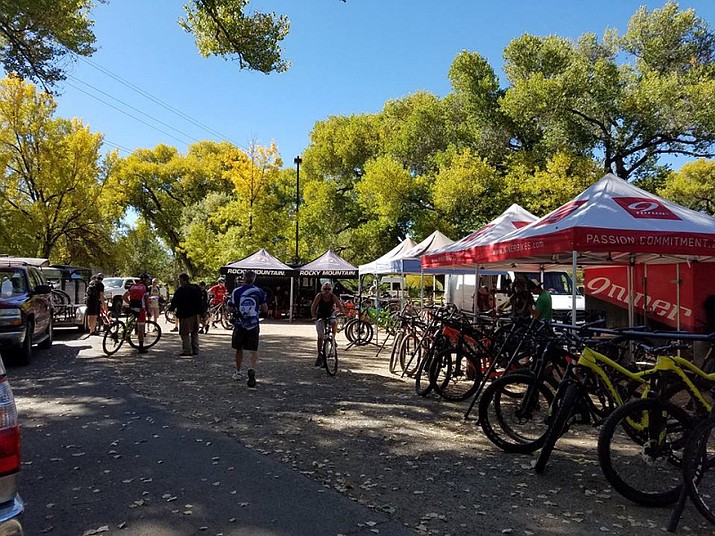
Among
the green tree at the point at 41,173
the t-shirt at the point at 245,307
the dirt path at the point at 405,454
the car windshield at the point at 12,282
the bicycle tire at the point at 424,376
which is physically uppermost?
the green tree at the point at 41,173

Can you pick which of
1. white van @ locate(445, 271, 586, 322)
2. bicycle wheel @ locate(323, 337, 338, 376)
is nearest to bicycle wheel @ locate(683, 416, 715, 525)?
bicycle wheel @ locate(323, 337, 338, 376)

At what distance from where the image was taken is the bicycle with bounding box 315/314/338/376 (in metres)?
9.93

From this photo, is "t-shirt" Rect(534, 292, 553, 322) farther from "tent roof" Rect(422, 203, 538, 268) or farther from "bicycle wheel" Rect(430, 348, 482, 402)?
"bicycle wheel" Rect(430, 348, 482, 402)

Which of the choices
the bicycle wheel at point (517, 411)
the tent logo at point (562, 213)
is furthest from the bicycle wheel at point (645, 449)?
the tent logo at point (562, 213)

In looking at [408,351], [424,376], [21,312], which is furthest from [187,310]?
[424,376]

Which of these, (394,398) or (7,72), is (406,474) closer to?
(394,398)

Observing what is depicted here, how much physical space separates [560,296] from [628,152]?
33.2ft

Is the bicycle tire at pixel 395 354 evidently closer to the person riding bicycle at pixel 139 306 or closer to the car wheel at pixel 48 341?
the person riding bicycle at pixel 139 306

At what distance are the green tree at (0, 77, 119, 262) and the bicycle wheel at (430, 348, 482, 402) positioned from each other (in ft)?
77.3

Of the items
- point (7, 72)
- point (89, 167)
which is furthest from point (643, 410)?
point (89, 167)

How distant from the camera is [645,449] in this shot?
4406 mm

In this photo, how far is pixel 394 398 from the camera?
7973mm

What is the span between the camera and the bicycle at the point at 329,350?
9.93 metres

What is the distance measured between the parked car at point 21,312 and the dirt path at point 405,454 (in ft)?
7.04
